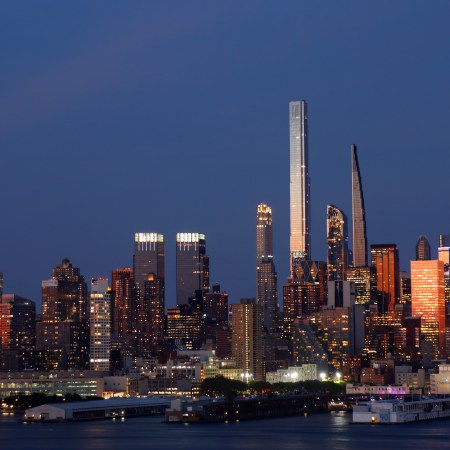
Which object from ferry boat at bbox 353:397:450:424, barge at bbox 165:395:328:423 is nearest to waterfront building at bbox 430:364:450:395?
barge at bbox 165:395:328:423

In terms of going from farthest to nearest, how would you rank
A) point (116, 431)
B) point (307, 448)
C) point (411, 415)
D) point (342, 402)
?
point (342, 402) < point (411, 415) < point (116, 431) < point (307, 448)

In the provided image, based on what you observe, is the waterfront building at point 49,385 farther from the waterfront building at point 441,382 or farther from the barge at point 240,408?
the waterfront building at point 441,382

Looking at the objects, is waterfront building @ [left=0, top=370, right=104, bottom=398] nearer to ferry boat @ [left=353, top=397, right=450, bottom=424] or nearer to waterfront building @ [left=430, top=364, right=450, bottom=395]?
waterfront building @ [left=430, top=364, right=450, bottom=395]

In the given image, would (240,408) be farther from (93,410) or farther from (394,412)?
(394,412)

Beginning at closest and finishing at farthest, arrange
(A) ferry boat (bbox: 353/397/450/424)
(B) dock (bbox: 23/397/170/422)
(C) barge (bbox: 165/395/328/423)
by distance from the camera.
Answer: (A) ferry boat (bbox: 353/397/450/424) < (C) barge (bbox: 165/395/328/423) < (B) dock (bbox: 23/397/170/422)

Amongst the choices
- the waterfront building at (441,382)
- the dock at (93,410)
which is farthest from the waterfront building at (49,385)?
the waterfront building at (441,382)

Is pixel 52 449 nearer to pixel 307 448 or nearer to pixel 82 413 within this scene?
pixel 307 448

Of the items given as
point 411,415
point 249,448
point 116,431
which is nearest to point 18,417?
point 116,431
